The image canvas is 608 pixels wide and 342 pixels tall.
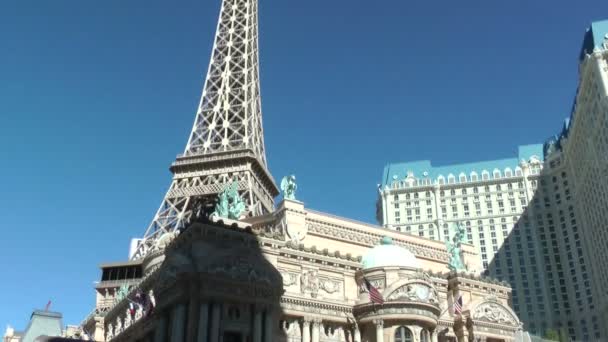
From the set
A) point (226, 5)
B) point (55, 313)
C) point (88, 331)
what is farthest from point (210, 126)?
point (55, 313)

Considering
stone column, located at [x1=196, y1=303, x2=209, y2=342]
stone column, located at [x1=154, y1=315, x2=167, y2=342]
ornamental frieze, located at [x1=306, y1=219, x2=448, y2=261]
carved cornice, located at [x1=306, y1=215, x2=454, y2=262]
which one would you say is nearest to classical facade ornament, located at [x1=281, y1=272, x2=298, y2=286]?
stone column, located at [x1=196, y1=303, x2=209, y2=342]

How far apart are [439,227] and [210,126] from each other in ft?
249

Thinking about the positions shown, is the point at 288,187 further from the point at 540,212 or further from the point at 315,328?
the point at 540,212

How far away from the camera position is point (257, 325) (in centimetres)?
4072

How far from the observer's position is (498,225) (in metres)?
157

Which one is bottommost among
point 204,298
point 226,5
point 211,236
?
point 204,298

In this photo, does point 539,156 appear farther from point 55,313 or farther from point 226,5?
point 55,313

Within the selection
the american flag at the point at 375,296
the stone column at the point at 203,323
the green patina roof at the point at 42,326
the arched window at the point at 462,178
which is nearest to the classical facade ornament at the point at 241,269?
the stone column at the point at 203,323

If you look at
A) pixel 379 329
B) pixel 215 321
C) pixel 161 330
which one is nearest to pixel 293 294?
pixel 379 329

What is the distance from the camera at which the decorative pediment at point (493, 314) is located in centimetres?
5172

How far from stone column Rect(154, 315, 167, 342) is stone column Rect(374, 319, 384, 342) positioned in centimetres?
1518

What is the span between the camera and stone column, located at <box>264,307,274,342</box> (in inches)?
1607

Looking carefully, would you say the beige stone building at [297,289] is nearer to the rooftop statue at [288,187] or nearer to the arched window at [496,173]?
the rooftop statue at [288,187]

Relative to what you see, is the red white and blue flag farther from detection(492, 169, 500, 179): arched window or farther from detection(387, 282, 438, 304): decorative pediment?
detection(492, 169, 500, 179): arched window
